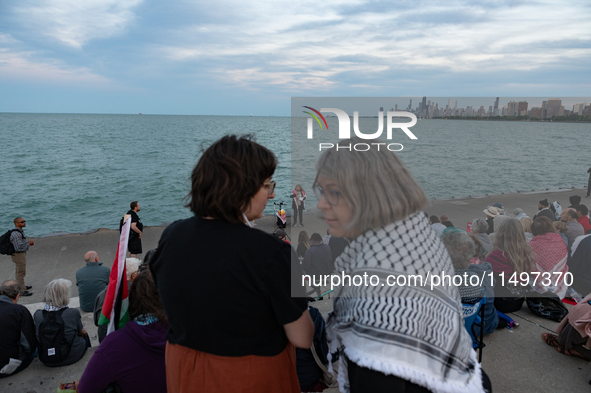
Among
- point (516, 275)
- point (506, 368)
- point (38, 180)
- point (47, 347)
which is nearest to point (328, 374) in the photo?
point (506, 368)

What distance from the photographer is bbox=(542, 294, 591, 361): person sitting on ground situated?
286cm

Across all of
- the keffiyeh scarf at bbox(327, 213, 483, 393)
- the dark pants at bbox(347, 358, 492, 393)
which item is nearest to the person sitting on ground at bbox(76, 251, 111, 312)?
the keffiyeh scarf at bbox(327, 213, 483, 393)

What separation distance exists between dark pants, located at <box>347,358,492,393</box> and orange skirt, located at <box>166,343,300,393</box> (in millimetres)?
401

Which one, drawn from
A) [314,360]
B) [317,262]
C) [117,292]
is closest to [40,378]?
[117,292]

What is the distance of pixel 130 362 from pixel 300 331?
1.24 meters

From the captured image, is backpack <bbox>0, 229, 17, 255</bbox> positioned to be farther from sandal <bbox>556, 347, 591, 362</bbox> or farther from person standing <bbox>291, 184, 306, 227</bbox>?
sandal <bbox>556, 347, 591, 362</bbox>

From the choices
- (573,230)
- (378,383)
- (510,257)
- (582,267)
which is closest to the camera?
(378,383)

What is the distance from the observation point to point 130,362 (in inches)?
81.3

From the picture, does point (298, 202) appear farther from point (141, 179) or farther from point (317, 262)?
point (141, 179)

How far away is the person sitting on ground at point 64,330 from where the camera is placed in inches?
131

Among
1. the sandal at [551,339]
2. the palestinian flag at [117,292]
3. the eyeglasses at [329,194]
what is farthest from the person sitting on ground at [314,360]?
the sandal at [551,339]

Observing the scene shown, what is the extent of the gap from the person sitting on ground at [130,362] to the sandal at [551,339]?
3.11m

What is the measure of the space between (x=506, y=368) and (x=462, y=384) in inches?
83.4

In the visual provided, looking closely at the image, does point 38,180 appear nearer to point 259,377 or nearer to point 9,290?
point 9,290
